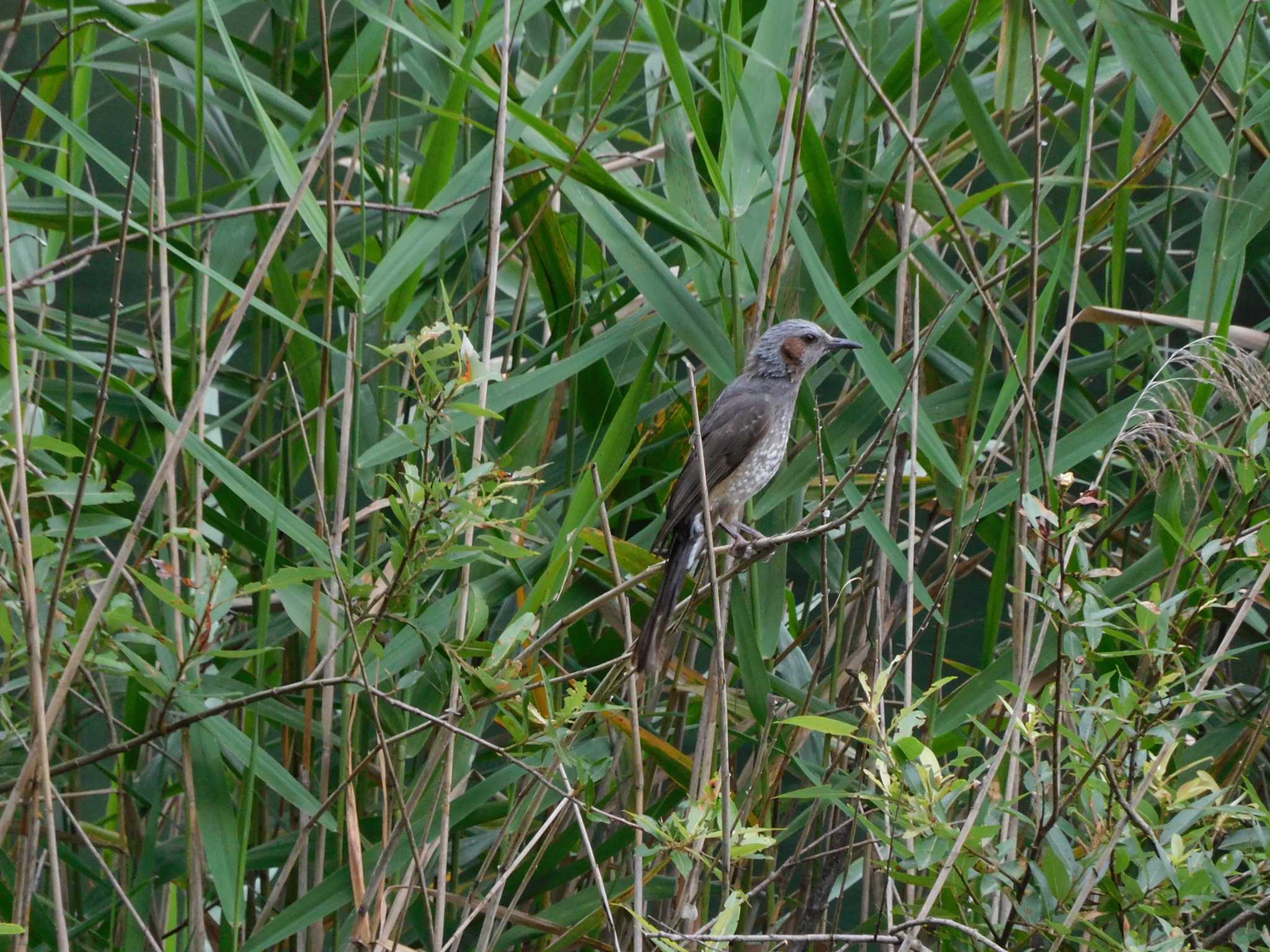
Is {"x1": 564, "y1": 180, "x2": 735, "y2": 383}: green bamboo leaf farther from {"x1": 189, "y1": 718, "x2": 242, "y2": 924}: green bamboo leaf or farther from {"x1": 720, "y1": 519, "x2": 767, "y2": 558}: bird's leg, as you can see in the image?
{"x1": 189, "y1": 718, "x2": 242, "y2": 924}: green bamboo leaf

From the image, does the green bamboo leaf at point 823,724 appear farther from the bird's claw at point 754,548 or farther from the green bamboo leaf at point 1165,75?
the green bamboo leaf at point 1165,75

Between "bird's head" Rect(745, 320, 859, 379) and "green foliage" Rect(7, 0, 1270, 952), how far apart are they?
9cm

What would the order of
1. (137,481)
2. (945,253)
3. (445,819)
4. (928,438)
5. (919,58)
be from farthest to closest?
(137,481) < (945,253) < (919,58) < (928,438) < (445,819)

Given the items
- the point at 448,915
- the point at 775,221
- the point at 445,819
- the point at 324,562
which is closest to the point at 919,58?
the point at 775,221

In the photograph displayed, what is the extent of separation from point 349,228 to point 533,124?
1.66 feet

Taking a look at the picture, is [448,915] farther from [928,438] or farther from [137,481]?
[137,481]

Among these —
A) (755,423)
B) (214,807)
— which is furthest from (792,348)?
(214,807)

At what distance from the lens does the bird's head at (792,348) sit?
2.25 meters

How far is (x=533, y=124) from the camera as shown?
5.87 feet

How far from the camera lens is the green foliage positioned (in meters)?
1.53

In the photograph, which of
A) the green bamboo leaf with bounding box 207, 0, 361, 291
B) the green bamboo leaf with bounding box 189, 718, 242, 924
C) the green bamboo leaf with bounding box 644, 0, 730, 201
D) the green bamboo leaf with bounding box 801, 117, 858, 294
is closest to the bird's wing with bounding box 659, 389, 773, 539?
the green bamboo leaf with bounding box 801, 117, 858, 294

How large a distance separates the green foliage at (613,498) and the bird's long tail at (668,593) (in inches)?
2.5

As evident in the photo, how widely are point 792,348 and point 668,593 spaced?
2.08ft

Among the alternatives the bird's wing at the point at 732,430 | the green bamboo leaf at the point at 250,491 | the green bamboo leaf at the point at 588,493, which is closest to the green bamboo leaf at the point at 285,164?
the green bamboo leaf at the point at 250,491
